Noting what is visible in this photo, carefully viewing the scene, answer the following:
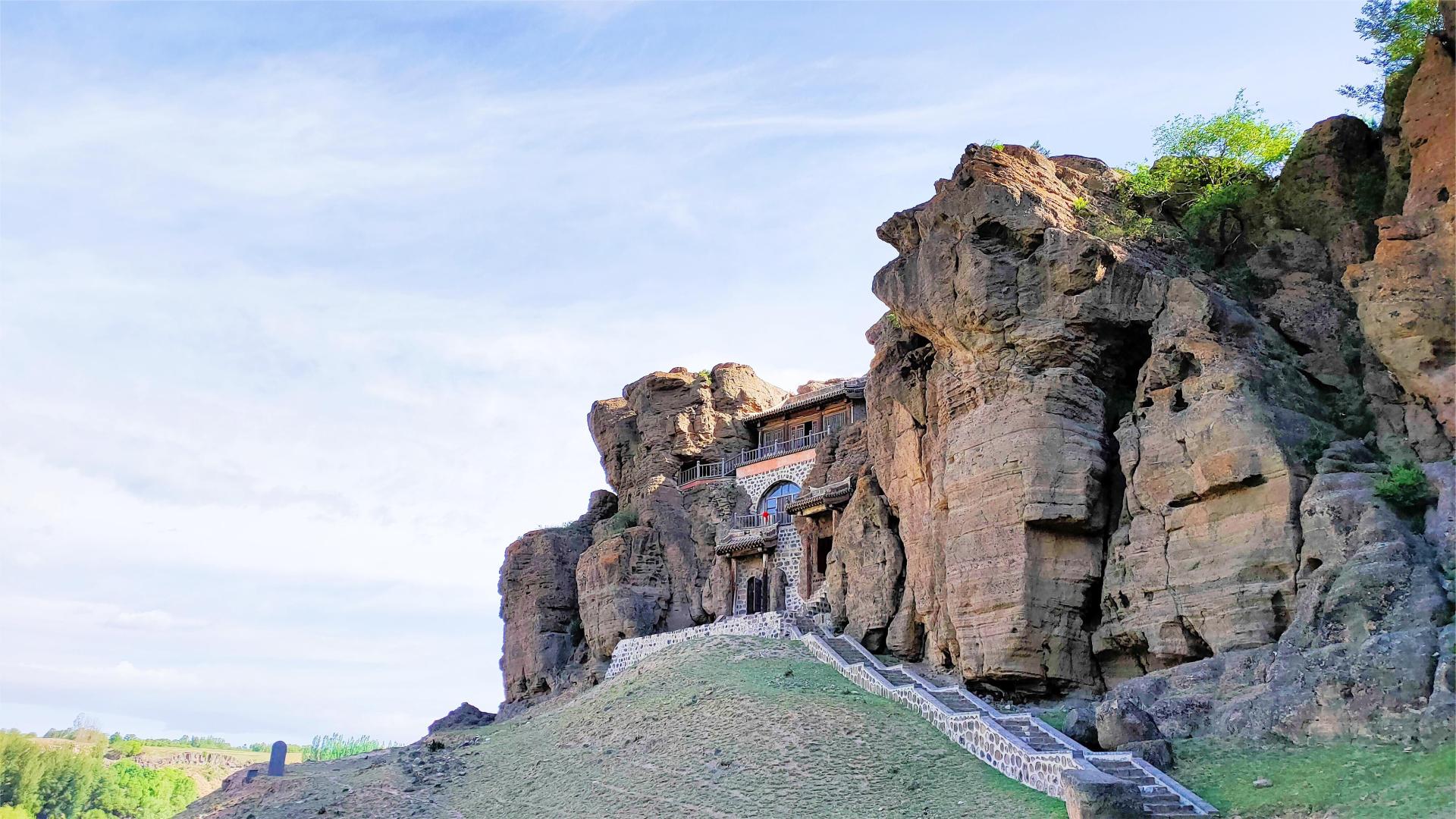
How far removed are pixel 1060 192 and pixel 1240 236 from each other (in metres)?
4.94

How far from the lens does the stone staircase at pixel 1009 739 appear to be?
20859 mm

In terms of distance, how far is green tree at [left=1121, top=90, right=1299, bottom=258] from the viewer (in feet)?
112

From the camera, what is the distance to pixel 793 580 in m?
46.4

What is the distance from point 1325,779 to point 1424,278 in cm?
1031

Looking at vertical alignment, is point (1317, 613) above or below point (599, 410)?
below

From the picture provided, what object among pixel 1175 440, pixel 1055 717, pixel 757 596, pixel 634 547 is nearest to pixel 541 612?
pixel 634 547

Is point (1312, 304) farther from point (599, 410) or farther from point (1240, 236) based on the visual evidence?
point (599, 410)

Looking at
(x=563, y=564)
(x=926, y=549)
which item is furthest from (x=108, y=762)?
(x=926, y=549)

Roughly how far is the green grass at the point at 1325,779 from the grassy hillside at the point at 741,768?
3 cm

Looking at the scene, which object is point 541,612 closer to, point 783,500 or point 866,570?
point 783,500

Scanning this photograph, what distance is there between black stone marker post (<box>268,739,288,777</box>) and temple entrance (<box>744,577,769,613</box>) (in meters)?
17.1

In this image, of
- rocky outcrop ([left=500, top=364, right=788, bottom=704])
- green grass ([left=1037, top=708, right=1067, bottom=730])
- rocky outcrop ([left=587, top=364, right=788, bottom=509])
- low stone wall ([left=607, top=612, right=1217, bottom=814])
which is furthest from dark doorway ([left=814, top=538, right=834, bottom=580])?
green grass ([left=1037, top=708, right=1067, bottom=730])

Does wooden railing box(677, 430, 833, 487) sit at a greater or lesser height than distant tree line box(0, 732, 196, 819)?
greater

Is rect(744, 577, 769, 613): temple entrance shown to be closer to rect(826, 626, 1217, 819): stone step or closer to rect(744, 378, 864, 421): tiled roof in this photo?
rect(744, 378, 864, 421): tiled roof
